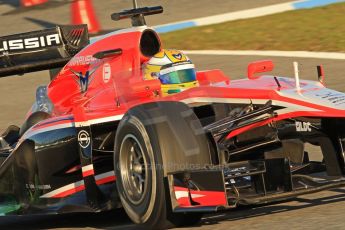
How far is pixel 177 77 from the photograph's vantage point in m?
7.27

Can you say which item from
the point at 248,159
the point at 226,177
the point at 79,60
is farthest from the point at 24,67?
the point at 226,177

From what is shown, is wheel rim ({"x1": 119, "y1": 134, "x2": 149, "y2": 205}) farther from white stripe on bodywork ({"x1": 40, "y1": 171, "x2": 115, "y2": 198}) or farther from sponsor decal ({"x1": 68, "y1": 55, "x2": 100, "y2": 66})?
sponsor decal ({"x1": 68, "y1": 55, "x2": 100, "y2": 66})

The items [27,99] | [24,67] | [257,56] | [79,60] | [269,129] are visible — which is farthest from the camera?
[257,56]

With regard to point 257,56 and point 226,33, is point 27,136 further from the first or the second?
point 226,33

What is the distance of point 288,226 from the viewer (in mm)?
5746

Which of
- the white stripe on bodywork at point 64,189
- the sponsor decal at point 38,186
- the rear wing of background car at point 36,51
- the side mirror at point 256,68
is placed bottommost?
the white stripe on bodywork at point 64,189

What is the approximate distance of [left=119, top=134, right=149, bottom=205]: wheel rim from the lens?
6086mm

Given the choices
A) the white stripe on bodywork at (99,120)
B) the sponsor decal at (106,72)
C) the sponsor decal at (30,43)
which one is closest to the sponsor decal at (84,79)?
the sponsor decal at (106,72)

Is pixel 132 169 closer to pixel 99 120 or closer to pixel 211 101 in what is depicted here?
pixel 99 120

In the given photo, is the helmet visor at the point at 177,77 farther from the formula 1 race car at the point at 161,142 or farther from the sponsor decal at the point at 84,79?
the sponsor decal at the point at 84,79

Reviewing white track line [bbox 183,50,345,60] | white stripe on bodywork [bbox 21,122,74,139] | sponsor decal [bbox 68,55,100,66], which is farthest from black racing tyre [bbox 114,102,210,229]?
white track line [bbox 183,50,345,60]

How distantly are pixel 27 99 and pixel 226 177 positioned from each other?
8.63m

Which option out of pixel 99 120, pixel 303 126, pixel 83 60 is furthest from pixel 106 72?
pixel 303 126

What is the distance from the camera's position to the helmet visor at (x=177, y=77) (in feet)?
23.8
